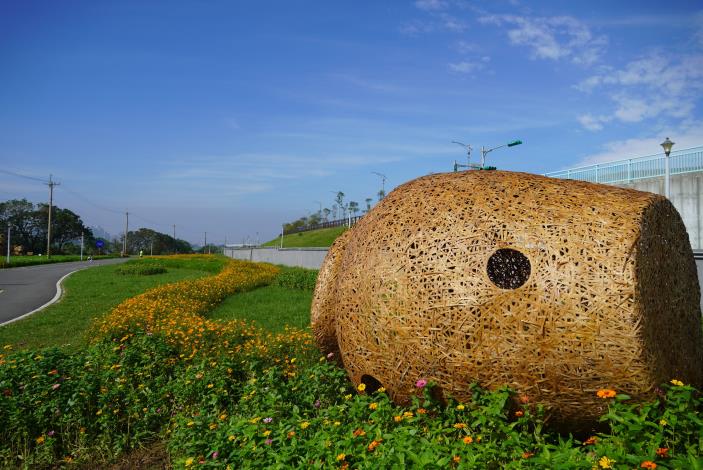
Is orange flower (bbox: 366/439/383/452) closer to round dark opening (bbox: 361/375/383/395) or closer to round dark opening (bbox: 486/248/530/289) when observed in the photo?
round dark opening (bbox: 361/375/383/395)

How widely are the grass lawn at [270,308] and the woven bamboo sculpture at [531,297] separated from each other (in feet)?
18.5

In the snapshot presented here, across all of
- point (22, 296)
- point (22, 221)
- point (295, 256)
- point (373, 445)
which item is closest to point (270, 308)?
point (373, 445)

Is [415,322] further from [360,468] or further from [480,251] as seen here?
[360,468]

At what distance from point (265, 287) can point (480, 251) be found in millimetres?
14897

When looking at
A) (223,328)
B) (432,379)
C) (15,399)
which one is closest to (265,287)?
(223,328)

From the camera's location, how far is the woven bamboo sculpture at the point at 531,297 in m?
3.38

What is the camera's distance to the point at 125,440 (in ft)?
15.3

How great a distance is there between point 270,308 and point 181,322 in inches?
157

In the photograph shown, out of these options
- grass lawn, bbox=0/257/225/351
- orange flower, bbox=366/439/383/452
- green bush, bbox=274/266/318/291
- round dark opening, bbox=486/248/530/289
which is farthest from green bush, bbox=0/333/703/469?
green bush, bbox=274/266/318/291

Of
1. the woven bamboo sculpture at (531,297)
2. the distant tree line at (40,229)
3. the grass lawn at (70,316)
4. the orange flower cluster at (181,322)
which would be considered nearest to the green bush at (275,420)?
the woven bamboo sculpture at (531,297)

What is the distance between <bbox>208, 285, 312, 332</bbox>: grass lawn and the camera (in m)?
10.2

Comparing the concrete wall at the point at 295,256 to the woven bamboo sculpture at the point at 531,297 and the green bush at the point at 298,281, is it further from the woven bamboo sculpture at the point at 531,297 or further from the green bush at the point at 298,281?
the woven bamboo sculpture at the point at 531,297

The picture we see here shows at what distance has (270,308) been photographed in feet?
40.1

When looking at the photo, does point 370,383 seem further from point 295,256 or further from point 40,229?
point 40,229
